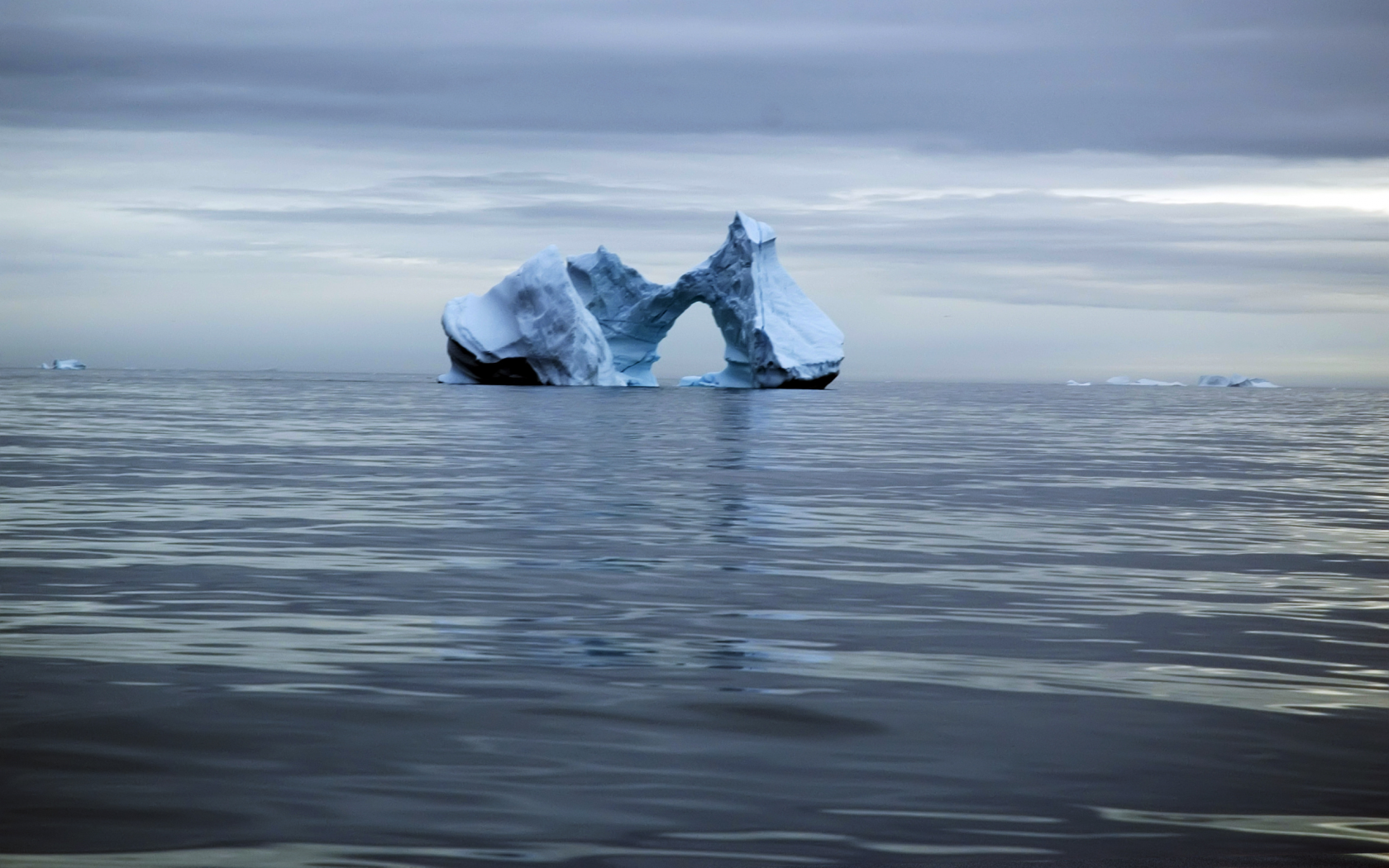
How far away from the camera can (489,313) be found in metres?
50.1

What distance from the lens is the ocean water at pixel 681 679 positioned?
12.5 ft

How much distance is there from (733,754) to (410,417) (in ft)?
90.9

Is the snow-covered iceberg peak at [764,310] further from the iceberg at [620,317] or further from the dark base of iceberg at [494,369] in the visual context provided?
the dark base of iceberg at [494,369]

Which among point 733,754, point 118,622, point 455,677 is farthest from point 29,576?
point 733,754

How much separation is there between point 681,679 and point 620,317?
49.5 meters

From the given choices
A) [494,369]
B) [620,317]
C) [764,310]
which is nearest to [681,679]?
[764,310]

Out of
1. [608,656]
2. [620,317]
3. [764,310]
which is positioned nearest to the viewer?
[608,656]

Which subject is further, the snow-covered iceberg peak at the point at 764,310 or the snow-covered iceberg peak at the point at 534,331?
the snow-covered iceberg peak at the point at 764,310

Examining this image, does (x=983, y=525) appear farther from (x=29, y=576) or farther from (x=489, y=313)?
(x=489, y=313)

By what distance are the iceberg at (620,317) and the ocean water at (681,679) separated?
3372 cm

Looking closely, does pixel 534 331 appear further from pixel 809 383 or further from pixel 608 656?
pixel 608 656

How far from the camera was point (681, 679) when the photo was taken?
561cm

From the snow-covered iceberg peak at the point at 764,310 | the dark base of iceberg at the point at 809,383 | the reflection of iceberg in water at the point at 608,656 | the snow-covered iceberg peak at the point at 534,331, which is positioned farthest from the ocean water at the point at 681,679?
the dark base of iceberg at the point at 809,383

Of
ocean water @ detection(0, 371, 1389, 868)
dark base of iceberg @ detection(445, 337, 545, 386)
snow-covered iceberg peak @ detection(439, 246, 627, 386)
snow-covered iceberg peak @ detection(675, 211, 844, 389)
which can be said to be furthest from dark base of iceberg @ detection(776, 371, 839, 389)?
ocean water @ detection(0, 371, 1389, 868)
